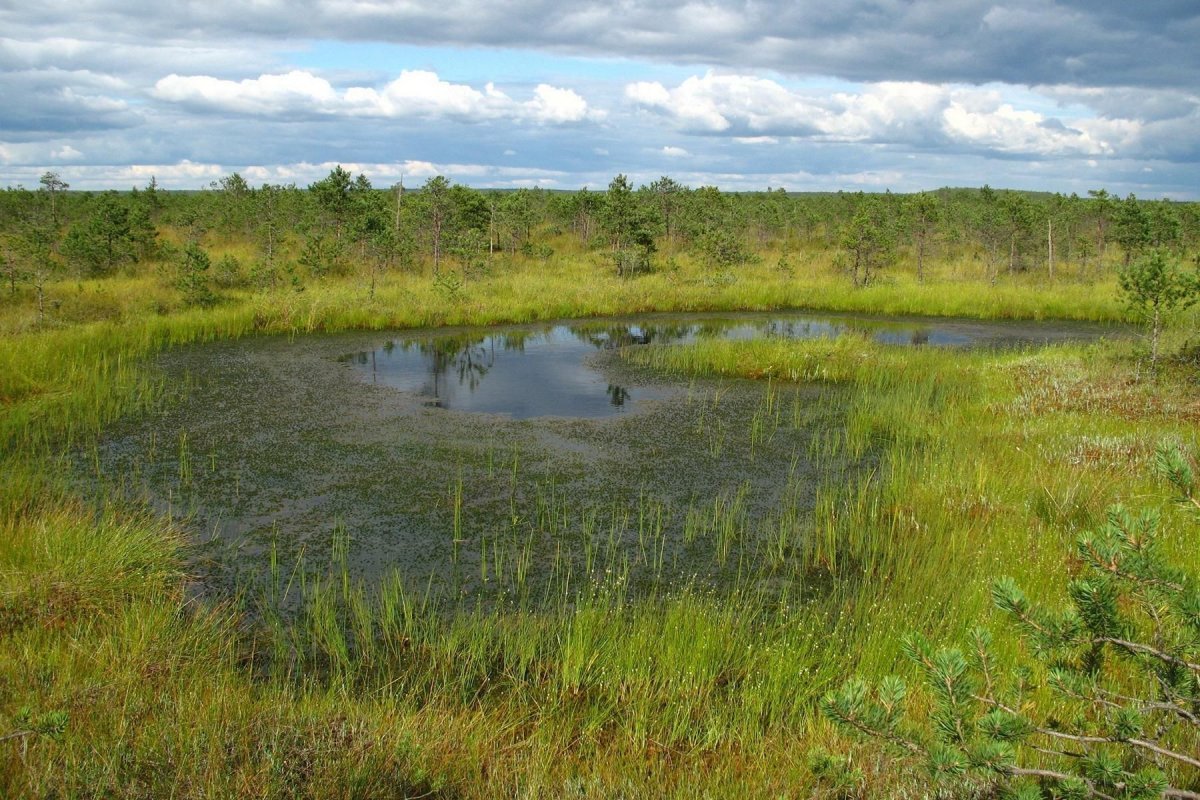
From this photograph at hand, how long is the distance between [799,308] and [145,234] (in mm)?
18026

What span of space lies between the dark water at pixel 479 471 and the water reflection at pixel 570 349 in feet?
0.25

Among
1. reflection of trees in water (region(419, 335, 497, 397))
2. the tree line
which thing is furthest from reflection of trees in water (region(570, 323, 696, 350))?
the tree line

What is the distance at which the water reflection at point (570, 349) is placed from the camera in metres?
11.1

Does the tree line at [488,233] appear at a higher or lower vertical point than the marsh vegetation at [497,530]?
higher

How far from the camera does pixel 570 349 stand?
15.4 meters

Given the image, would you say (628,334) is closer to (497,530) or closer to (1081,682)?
(497,530)

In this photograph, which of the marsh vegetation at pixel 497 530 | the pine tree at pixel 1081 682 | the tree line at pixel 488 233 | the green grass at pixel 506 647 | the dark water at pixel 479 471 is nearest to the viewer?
the pine tree at pixel 1081 682

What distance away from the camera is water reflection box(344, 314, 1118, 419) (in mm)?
11148

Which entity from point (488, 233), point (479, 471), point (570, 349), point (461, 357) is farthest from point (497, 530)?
point (488, 233)

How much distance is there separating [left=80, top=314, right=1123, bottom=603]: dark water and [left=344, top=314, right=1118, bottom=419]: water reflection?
77 mm

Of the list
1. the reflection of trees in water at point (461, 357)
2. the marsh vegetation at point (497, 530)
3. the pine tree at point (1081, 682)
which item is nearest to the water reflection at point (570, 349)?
the reflection of trees in water at point (461, 357)

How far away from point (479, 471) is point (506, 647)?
343 centimetres

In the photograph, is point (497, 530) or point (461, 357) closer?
point (497, 530)

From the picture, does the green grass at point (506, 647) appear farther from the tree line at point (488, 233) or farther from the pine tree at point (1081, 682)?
the tree line at point (488, 233)
